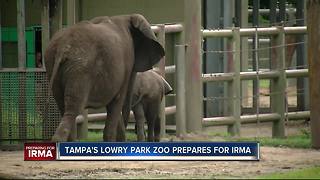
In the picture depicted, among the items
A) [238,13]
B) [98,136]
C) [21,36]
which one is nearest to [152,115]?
[98,136]

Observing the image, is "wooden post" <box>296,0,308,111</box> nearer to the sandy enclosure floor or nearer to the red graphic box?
the sandy enclosure floor

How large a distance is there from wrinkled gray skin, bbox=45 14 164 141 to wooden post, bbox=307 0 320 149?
8.15 feet

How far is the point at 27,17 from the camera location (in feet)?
58.4

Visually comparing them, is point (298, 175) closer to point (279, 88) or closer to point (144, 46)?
point (144, 46)

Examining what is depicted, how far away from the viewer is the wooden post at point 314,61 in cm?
1241

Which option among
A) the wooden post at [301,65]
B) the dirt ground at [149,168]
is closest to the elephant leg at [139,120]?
the dirt ground at [149,168]

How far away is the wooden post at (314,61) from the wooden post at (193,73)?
3.11 m

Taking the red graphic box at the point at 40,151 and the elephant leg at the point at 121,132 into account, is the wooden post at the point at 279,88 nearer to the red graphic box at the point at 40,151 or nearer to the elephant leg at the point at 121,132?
the elephant leg at the point at 121,132

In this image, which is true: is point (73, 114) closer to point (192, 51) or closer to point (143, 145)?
point (143, 145)

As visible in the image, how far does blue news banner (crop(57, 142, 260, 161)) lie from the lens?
9.80m

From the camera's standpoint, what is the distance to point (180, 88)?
1509 cm


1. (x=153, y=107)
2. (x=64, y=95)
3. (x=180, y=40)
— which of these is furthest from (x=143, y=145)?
(x=180, y=40)

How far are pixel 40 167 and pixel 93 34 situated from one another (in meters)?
1.54

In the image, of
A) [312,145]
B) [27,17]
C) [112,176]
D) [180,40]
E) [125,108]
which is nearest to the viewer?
[112,176]
